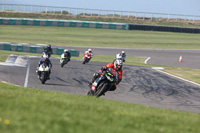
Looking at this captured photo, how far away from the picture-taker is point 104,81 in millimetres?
12109

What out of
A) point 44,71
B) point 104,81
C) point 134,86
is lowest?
point 134,86

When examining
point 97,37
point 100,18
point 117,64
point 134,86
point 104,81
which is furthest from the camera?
point 100,18

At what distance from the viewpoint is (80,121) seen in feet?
20.5

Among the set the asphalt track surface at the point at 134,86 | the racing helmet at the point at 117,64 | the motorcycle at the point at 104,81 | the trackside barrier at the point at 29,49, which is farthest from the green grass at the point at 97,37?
the motorcycle at the point at 104,81

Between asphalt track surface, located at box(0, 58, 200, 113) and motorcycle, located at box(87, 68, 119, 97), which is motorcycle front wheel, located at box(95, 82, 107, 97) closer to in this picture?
motorcycle, located at box(87, 68, 119, 97)

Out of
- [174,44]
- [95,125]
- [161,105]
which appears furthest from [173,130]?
[174,44]

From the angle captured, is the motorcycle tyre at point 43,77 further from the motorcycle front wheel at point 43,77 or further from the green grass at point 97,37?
the green grass at point 97,37

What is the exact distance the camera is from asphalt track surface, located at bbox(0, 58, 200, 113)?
47.4 ft

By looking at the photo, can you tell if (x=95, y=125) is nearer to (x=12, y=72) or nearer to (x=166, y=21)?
(x=12, y=72)

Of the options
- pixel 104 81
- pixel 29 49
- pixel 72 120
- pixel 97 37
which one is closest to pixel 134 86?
pixel 104 81

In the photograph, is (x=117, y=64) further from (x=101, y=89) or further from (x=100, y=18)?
(x=100, y=18)

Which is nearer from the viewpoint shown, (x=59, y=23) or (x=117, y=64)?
(x=117, y=64)

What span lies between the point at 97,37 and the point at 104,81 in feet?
136

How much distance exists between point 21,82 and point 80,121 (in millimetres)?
10811
